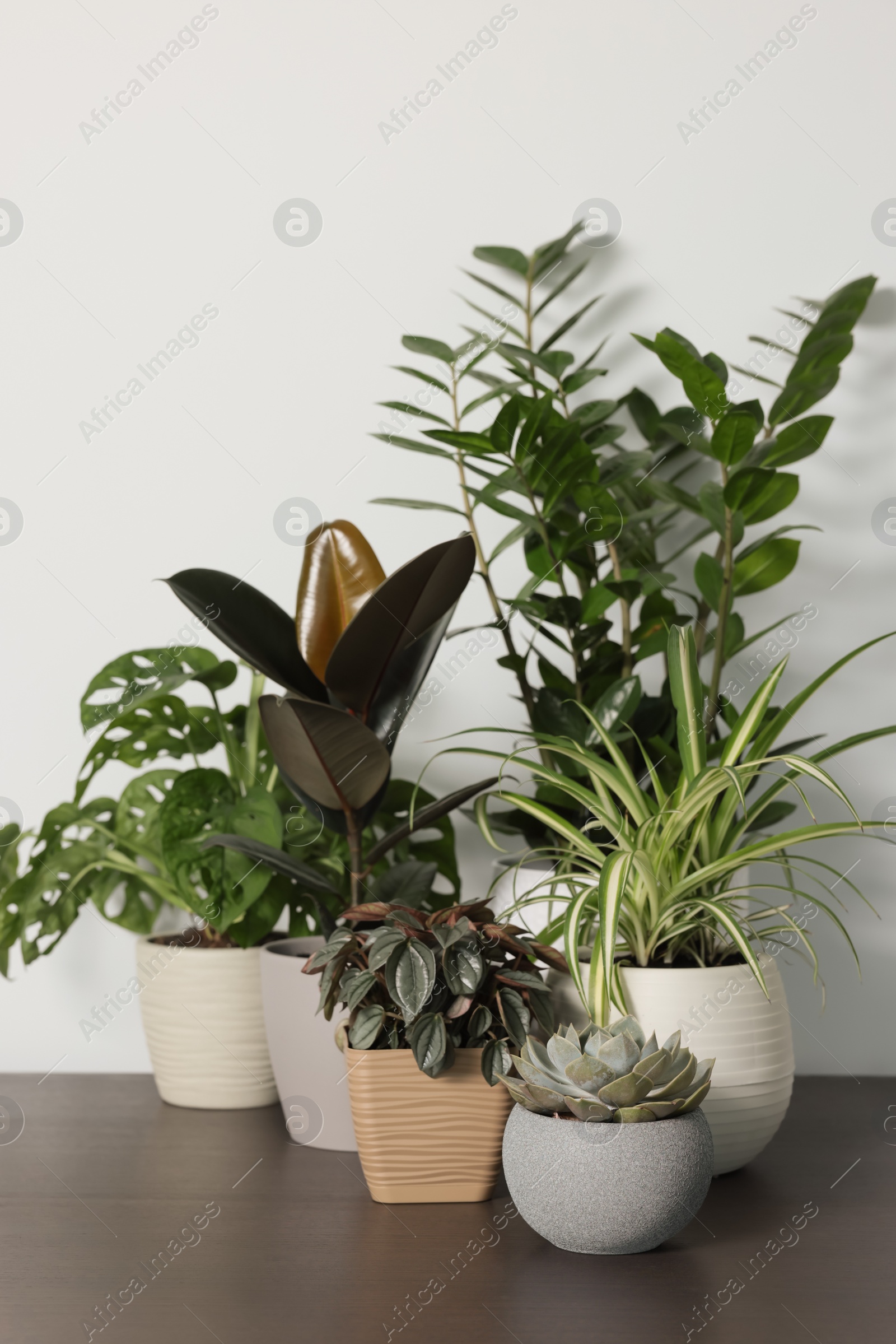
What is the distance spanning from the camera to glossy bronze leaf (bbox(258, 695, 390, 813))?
46.3 inches

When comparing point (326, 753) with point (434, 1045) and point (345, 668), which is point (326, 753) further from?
point (434, 1045)

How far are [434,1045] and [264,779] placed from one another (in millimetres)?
594

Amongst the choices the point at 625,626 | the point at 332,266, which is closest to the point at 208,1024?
the point at 625,626

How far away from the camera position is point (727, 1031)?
109cm

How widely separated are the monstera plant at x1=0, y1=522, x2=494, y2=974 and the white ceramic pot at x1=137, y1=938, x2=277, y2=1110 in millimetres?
51

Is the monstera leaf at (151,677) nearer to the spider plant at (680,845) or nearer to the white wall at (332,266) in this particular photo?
the white wall at (332,266)

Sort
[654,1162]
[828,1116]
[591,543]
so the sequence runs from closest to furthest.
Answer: [654,1162]
[828,1116]
[591,543]

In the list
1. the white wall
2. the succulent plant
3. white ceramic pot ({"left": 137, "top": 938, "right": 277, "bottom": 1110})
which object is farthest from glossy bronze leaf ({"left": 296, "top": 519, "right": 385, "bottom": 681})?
the succulent plant

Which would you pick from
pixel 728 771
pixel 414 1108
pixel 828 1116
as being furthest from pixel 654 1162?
pixel 828 1116

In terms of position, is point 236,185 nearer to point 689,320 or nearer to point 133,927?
point 689,320

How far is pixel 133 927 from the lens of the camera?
160cm

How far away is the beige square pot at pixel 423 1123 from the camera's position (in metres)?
1.09

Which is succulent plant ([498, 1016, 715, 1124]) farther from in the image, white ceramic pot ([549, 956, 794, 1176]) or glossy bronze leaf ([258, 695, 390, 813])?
glossy bronze leaf ([258, 695, 390, 813])

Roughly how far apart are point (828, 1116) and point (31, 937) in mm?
1195
